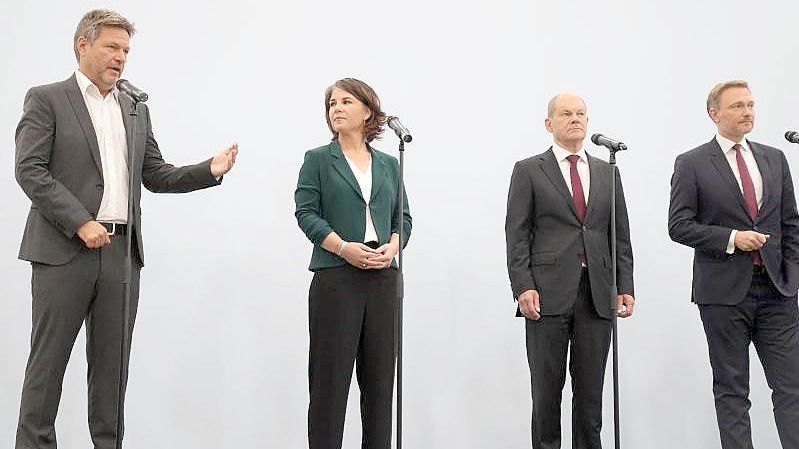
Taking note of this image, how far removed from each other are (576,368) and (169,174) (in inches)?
66.6

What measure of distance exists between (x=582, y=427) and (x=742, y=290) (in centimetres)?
82

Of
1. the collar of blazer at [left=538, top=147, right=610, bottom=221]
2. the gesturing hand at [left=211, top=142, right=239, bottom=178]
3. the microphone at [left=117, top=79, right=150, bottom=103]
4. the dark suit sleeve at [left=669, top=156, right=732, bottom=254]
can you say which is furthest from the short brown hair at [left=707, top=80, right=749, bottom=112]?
the microphone at [left=117, top=79, right=150, bottom=103]

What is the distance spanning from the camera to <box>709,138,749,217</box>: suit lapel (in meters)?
3.56

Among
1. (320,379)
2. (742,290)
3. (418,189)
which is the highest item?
(418,189)

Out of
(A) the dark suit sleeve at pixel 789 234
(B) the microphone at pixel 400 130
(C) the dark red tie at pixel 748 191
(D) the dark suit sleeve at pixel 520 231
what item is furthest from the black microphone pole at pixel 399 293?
(A) the dark suit sleeve at pixel 789 234

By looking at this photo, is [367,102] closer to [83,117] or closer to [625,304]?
[83,117]

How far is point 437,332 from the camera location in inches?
178

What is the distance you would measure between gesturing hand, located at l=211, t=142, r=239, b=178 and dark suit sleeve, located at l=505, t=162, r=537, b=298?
1.11 metres

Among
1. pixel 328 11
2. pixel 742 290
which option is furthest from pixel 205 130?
pixel 742 290

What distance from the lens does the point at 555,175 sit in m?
3.55

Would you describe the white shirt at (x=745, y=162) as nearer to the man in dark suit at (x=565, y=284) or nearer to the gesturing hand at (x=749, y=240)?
the gesturing hand at (x=749, y=240)

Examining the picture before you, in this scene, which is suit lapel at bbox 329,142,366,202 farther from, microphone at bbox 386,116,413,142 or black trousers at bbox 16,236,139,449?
black trousers at bbox 16,236,139,449

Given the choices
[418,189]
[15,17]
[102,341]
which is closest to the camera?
[102,341]

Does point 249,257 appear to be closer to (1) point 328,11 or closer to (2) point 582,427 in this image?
(1) point 328,11
